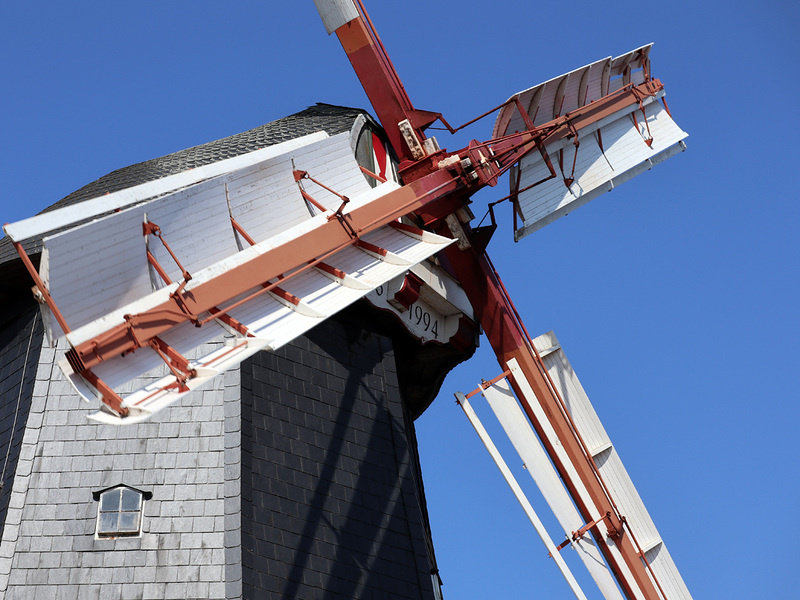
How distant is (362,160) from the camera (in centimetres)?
1664

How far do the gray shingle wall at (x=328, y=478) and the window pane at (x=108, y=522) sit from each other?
1.34m

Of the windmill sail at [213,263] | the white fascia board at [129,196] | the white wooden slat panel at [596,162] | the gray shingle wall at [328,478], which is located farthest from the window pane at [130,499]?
the white wooden slat panel at [596,162]

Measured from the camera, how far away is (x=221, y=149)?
1694 cm

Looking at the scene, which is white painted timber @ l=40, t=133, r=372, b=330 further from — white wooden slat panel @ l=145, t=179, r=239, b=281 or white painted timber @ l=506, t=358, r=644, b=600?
white painted timber @ l=506, t=358, r=644, b=600

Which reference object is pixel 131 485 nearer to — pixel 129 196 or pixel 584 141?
pixel 129 196

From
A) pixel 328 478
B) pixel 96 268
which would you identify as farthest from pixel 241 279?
pixel 328 478

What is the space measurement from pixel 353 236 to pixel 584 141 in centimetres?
534

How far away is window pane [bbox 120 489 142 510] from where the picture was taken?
41.6 feet

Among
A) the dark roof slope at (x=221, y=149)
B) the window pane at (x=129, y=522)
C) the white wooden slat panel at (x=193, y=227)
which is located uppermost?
the dark roof slope at (x=221, y=149)

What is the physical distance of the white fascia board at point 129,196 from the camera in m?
10.2

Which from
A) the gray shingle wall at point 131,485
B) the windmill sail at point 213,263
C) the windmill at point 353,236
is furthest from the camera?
the gray shingle wall at point 131,485

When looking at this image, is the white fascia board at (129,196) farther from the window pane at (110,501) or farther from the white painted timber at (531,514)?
the white painted timber at (531,514)

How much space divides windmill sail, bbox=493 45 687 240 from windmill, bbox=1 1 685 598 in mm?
22

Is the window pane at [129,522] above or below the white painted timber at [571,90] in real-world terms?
below
